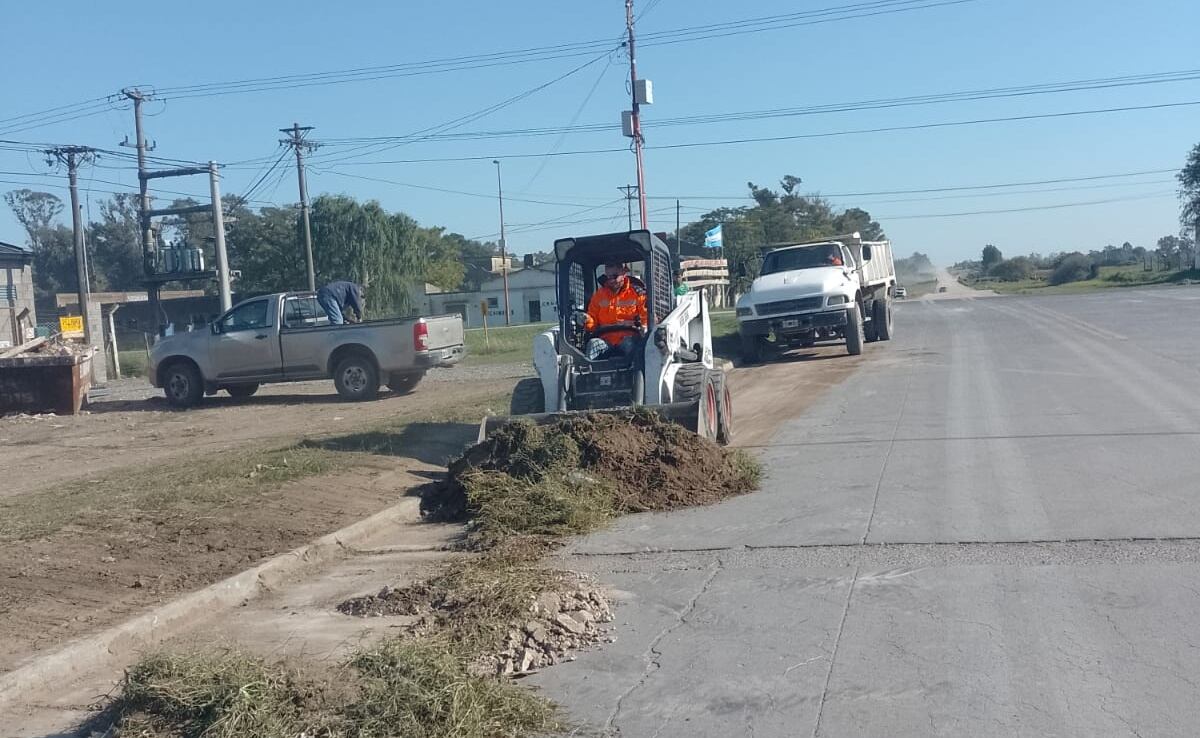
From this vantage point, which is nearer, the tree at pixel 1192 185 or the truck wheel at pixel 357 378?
the truck wheel at pixel 357 378

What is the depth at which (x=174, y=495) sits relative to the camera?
32.4 ft

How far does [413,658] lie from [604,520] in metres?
3.94

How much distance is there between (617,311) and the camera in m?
12.5

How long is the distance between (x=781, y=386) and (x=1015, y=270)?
335 feet

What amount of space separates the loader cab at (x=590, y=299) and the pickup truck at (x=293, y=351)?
6.64 metres

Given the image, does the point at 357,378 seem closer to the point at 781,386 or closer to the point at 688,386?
the point at 781,386

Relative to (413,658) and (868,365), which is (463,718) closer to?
(413,658)

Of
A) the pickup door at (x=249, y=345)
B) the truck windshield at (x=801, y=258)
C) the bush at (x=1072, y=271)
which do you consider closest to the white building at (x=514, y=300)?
the bush at (x=1072, y=271)

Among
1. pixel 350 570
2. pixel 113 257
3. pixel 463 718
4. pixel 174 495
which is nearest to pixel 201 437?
pixel 174 495

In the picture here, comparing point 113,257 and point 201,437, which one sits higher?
point 113,257

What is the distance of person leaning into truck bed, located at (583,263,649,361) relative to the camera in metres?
12.4

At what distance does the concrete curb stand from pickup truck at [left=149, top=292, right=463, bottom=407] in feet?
34.0

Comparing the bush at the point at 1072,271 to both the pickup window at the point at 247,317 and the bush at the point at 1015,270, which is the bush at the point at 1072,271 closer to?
the bush at the point at 1015,270

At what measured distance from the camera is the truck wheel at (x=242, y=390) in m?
20.5
